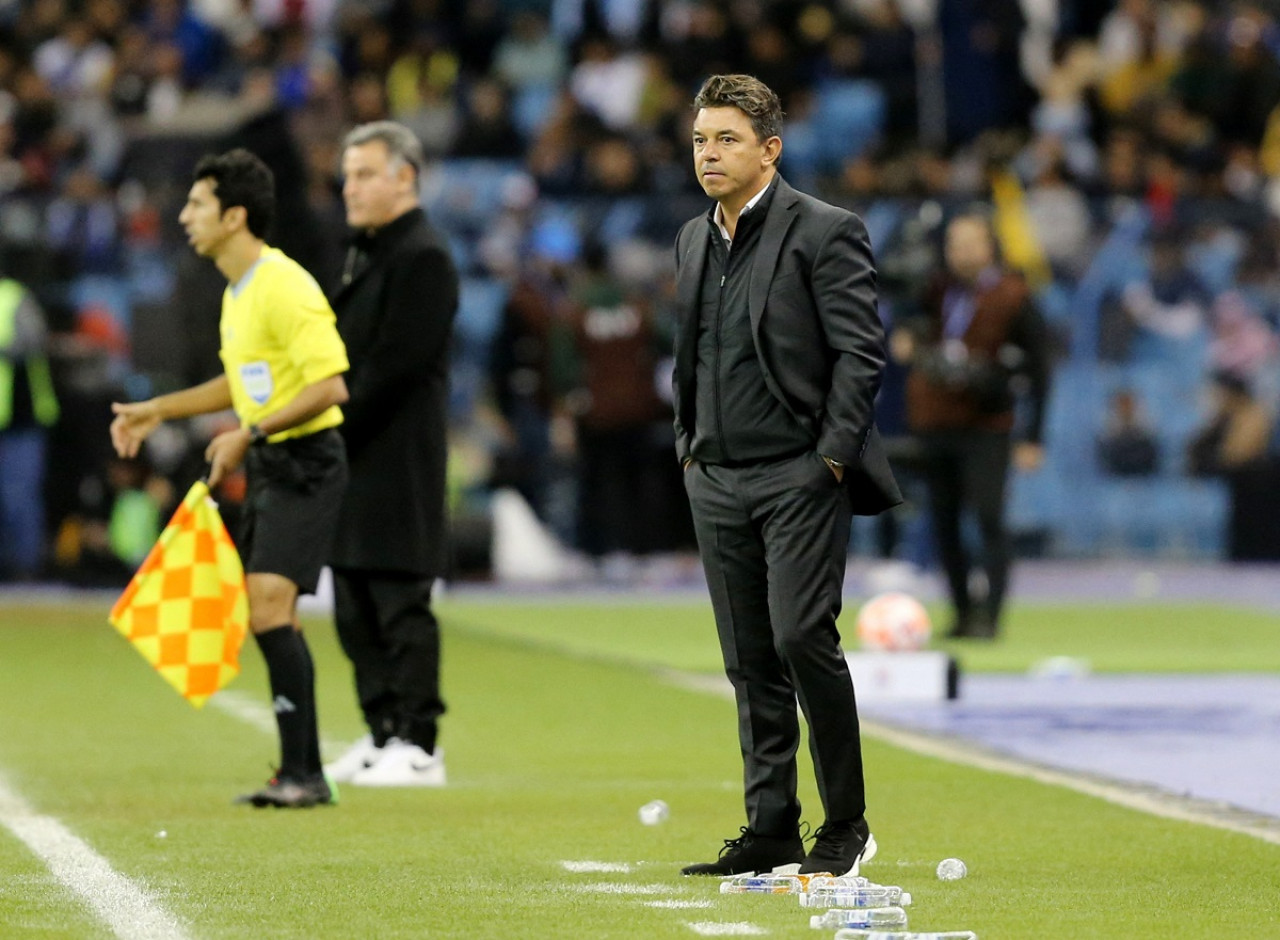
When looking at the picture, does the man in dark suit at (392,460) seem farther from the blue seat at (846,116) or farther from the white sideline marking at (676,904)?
the blue seat at (846,116)

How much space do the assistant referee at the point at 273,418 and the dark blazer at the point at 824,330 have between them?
6.94 ft

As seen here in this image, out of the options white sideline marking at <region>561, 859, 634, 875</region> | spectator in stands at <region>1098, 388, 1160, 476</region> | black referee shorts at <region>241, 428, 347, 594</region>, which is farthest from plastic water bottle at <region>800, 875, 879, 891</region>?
spectator in stands at <region>1098, 388, 1160, 476</region>

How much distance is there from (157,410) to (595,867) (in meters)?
2.37

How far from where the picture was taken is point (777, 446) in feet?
22.8

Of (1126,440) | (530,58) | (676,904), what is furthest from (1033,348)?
(530,58)

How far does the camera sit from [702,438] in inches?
279

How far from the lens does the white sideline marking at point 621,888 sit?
6772 mm

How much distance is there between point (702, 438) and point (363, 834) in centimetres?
181

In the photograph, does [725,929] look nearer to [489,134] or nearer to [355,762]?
[355,762]

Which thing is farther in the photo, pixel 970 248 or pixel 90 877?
pixel 970 248

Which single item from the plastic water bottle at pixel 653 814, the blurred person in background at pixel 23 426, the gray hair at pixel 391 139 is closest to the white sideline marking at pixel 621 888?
the plastic water bottle at pixel 653 814

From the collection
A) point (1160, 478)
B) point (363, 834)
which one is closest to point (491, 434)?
point (1160, 478)

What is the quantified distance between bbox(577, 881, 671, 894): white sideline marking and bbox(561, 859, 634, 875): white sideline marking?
24cm

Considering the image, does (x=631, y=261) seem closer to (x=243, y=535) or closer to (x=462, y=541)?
(x=462, y=541)
